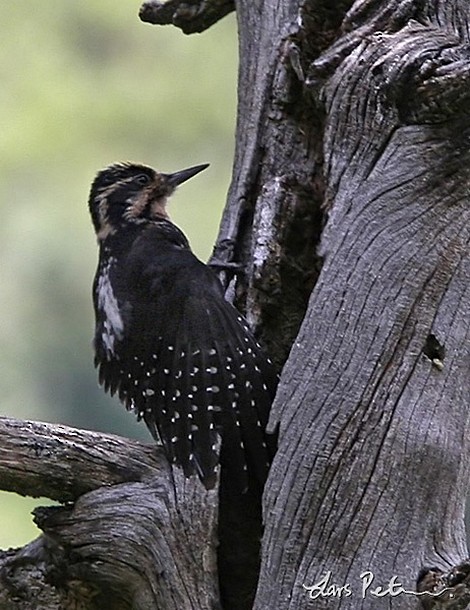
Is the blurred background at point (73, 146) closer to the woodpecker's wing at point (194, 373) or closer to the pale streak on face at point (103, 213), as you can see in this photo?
the pale streak on face at point (103, 213)

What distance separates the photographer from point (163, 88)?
10609mm

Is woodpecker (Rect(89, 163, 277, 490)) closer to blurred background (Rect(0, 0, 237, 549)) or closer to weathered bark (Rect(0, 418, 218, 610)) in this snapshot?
weathered bark (Rect(0, 418, 218, 610))

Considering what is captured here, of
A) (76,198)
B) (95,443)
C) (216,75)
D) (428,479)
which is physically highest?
(216,75)

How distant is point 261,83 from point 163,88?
6.84 metres

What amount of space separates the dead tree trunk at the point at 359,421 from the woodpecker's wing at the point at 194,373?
0.22m

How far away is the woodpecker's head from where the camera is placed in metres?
4.39

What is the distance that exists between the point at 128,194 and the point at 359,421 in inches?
67.0

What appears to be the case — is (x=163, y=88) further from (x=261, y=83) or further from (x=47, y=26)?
(x=261, y=83)

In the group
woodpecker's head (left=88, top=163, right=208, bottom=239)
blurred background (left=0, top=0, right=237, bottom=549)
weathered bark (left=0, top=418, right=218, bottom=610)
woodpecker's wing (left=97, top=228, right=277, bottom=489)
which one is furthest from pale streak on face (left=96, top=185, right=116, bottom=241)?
blurred background (left=0, top=0, right=237, bottom=549)

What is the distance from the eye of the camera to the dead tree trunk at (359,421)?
9.58 feet

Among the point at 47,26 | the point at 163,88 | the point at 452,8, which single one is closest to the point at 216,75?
the point at 163,88

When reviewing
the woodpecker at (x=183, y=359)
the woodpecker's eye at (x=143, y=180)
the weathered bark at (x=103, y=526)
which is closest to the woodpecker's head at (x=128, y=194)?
the woodpecker's eye at (x=143, y=180)

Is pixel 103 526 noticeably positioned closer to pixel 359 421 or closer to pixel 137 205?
pixel 359 421

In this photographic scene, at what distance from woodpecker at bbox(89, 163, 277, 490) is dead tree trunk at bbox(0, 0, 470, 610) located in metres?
0.23
